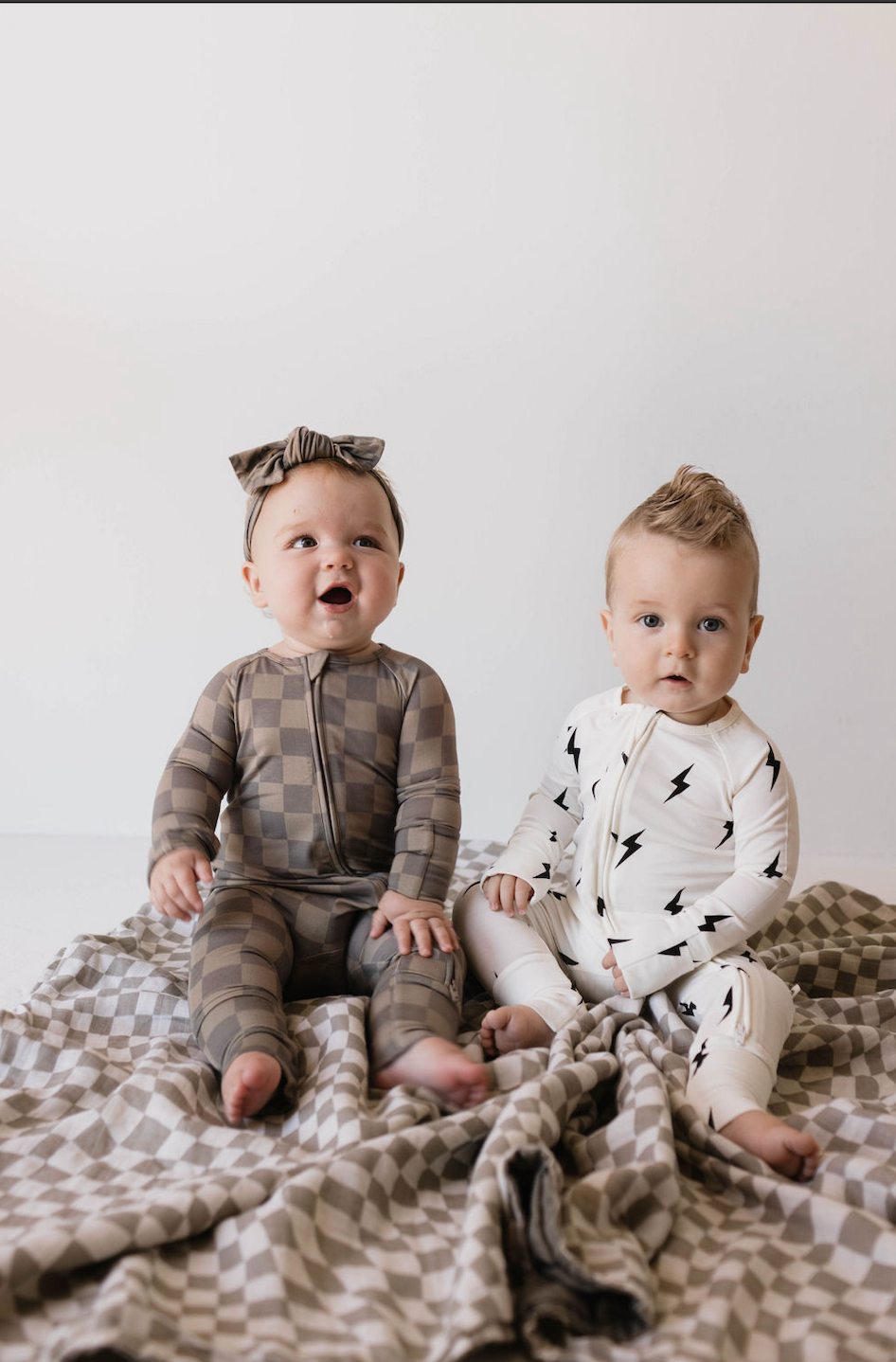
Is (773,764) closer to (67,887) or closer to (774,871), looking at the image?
(774,871)

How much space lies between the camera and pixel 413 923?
4.48ft

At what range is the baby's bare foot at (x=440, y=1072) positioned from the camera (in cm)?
115

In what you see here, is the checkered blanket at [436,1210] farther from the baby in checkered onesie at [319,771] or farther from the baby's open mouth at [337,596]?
the baby's open mouth at [337,596]

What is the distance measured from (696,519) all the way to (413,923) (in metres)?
0.58

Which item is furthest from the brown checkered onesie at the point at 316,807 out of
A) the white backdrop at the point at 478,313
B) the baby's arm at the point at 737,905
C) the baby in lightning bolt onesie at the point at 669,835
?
the white backdrop at the point at 478,313

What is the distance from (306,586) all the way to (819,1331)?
943 mm

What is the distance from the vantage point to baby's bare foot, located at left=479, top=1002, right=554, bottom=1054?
4.18 feet

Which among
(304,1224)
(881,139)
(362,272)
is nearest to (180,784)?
(304,1224)

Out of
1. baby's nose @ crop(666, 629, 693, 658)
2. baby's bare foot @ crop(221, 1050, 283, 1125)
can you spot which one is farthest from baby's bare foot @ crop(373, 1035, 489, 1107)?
baby's nose @ crop(666, 629, 693, 658)

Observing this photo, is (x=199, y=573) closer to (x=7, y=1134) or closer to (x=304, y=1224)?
(x=7, y=1134)

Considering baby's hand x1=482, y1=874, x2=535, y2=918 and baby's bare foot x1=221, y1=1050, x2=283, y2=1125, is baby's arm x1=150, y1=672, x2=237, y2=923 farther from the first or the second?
baby's hand x1=482, y1=874, x2=535, y2=918

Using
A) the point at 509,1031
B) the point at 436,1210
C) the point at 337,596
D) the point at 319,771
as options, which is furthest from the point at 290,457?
the point at 436,1210

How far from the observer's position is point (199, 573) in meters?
2.19

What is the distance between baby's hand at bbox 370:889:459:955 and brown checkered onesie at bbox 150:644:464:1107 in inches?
0.5
